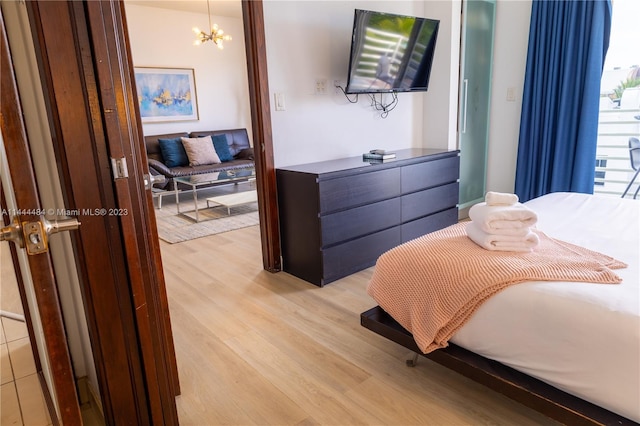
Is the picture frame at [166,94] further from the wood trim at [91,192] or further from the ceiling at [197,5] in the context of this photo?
the wood trim at [91,192]

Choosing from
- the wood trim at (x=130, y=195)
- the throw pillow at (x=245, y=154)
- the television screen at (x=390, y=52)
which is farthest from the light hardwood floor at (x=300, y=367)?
the throw pillow at (x=245, y=154)

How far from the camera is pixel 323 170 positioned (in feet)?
8.93

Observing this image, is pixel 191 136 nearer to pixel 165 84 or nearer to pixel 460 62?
pixel 165 84

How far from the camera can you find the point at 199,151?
562 centimetres

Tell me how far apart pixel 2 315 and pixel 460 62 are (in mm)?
3755

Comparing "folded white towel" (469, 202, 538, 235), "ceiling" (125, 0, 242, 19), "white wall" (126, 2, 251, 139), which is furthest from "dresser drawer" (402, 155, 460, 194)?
"white wall" (126, 2, 251, 139)

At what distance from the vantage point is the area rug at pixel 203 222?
4.08 meters

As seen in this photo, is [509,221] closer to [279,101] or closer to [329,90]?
[279,101]

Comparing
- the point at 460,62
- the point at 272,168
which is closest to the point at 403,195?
the point at 272,168

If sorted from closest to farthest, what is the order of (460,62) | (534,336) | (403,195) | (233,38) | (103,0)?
(103,0), (534,336), (403,195), (460,62), (233,38)

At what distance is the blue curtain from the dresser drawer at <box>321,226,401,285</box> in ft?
5.43

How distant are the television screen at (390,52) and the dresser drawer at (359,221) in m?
0.88

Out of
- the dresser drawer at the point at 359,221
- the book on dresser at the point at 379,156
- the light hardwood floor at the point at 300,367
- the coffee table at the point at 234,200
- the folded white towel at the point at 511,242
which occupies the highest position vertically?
the book on dresser at the point at 379,156

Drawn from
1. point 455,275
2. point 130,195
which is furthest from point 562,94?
point 130,195
